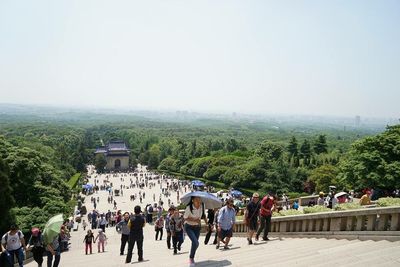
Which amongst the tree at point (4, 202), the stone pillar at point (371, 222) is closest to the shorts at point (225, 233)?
the stone pillar at point (371, 222)

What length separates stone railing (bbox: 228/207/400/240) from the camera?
7.43 meters

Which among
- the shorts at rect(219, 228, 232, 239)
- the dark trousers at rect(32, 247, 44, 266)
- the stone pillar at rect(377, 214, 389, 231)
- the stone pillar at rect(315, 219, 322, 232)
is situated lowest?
the dark trousers at rect(32, 247, 44, 266)

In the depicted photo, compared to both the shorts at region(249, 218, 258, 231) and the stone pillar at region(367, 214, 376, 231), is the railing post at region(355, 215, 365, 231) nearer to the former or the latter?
the stone pillar at region(367, 214, 376, 231)

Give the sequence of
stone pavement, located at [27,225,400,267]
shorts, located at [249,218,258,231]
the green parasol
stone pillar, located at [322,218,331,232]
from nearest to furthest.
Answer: stone pavement, located at [27,225,400,267]
stone pillar, located at [322,218,331,232]
the green parasol
shorts, located at [249,218,258,231]

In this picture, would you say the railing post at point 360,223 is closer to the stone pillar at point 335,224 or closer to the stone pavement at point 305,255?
the stone pavement at point 305,255

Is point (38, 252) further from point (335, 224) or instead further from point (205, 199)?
point (335, 224)

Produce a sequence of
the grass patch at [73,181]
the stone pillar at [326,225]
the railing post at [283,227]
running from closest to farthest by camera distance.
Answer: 1. the stone pillar at [326,225]
2. the railing post at [283,227]
3. the grass patch at [73,181]

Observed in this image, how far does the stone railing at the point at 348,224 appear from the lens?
7426 mm

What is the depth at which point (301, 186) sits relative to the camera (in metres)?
45.9

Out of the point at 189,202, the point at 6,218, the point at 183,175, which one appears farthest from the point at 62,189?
the point at 183,175

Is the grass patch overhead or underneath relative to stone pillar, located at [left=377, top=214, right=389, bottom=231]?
underneath

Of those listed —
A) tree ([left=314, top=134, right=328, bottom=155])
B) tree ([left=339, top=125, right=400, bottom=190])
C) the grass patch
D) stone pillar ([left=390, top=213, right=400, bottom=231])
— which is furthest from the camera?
tree ([left=314, top=134, right=328, bottom=155])

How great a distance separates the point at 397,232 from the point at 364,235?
2.41 feet

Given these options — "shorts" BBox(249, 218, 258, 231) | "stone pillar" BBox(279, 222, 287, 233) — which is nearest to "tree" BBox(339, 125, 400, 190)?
"stone pillar" BBox(279, 222, 287, 233)
